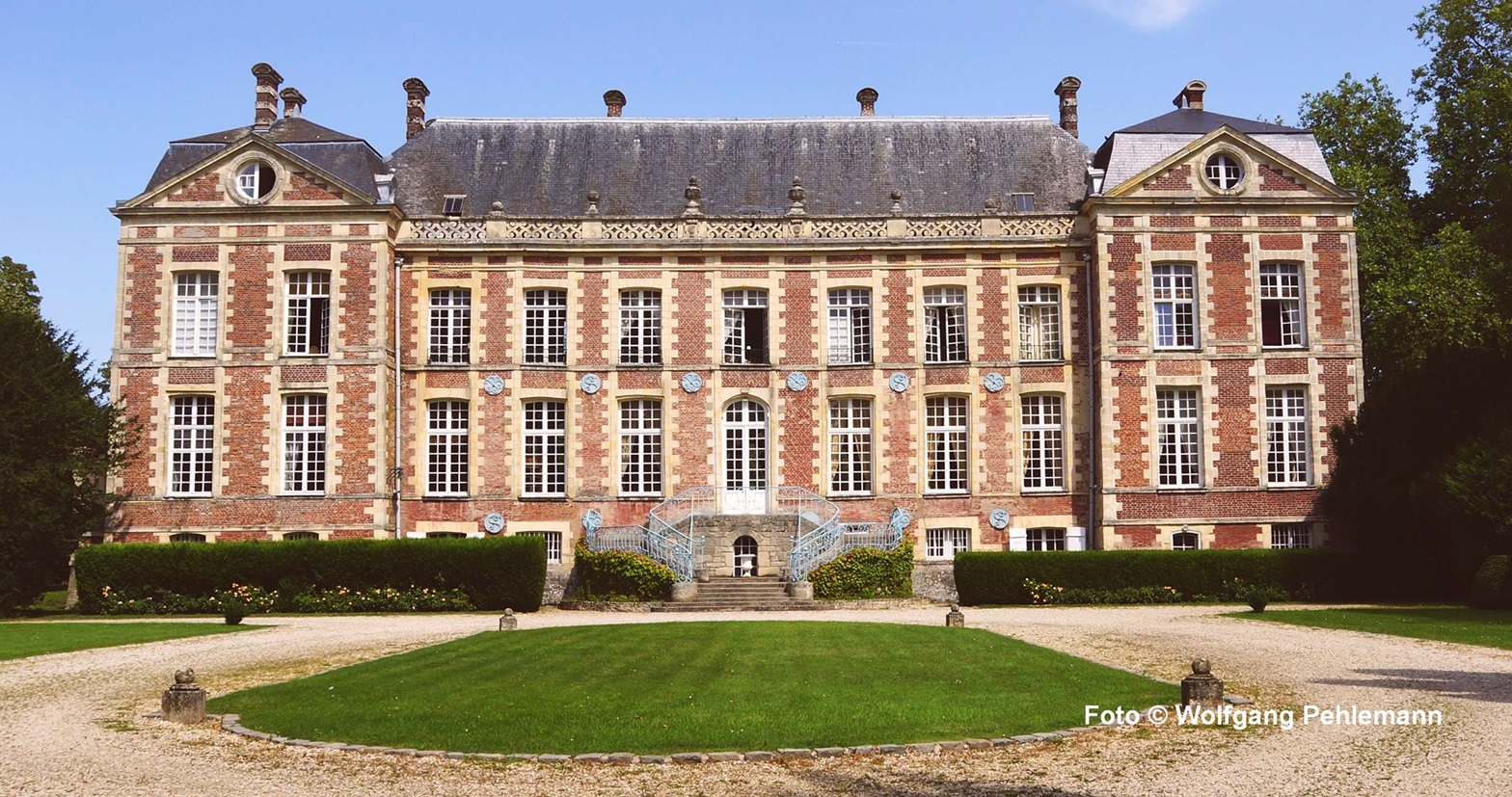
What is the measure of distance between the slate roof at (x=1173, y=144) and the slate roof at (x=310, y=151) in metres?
15.7

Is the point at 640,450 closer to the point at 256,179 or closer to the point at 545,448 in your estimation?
the point at 545,448

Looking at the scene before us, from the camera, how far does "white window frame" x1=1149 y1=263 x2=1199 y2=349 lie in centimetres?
2708

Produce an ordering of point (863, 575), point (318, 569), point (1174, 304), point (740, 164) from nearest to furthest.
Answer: point (318, 569) → point (863, 575) → point (1174, 304) → point (740, 164)

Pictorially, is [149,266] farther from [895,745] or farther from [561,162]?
[895,745]

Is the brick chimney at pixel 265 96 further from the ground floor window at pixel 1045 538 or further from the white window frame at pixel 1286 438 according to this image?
the white window frame at pixel 1286 438

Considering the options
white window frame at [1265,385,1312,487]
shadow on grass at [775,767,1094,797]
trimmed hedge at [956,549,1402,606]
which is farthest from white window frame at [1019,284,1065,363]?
shadow on grass at [775,767,1094,797]

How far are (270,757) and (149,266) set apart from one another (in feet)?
67.9

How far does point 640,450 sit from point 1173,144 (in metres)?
13.1

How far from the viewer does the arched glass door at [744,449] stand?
27.7 m

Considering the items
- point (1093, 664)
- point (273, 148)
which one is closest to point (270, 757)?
point (1093, 664)

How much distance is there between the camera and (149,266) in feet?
88.4

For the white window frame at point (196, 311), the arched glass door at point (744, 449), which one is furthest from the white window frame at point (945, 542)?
the white window frame at point (196, 311)

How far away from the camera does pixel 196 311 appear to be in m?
27.0

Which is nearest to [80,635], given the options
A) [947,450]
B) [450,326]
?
[450,326]
